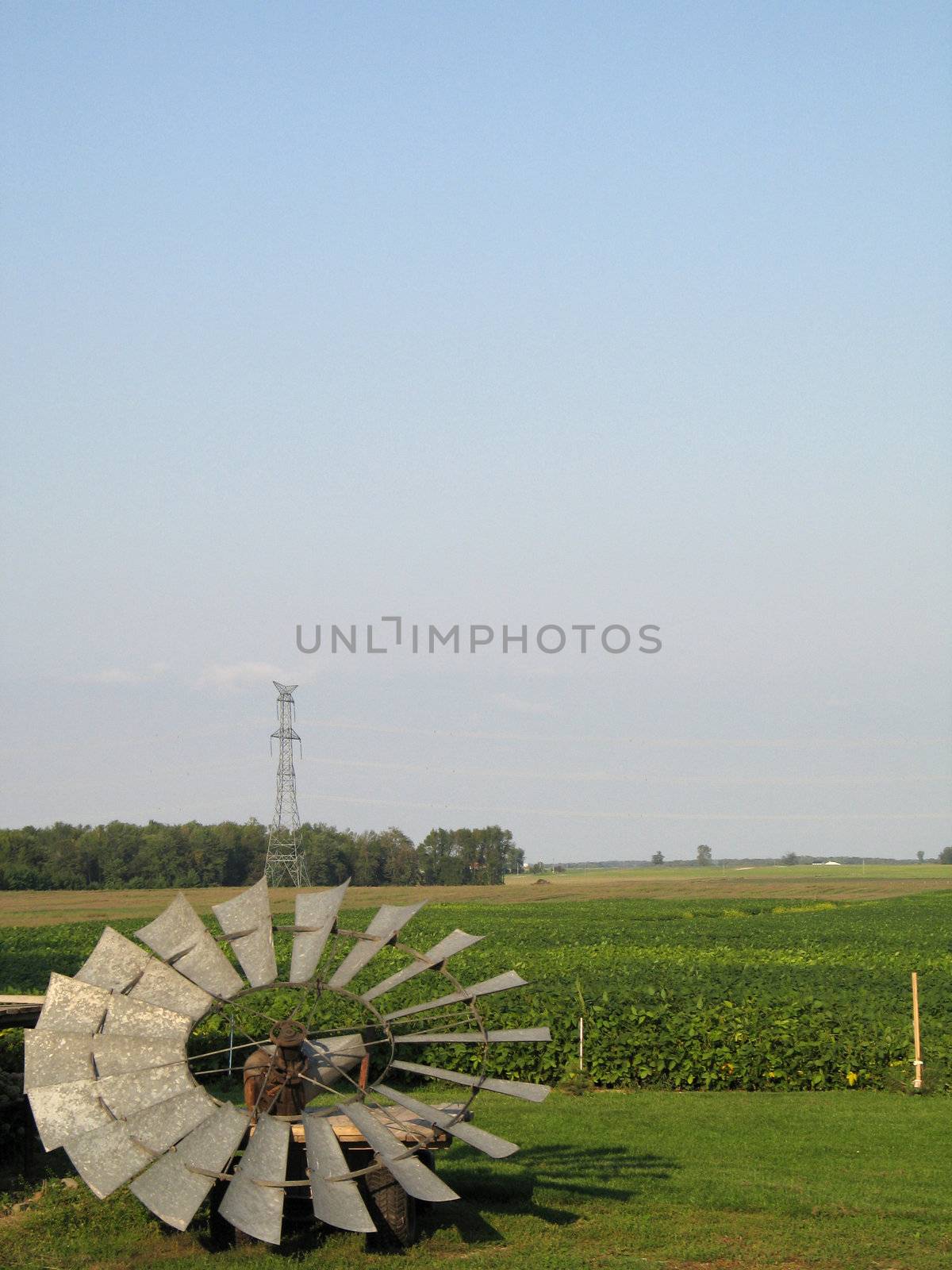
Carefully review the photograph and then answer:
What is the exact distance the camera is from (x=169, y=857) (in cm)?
11356

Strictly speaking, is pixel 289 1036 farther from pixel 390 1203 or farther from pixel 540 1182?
pixel 540 1182

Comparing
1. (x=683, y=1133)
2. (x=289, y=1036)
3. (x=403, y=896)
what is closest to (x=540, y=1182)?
(x=683, y=1133)

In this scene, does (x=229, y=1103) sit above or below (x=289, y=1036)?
below

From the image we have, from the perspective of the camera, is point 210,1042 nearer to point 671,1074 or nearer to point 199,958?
point 671,1074

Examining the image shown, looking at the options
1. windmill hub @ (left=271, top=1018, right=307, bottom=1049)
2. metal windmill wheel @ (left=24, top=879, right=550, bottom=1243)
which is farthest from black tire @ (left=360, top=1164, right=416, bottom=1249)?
windmill hub @ (left=271, top=1018, right=307, bottom=1049)

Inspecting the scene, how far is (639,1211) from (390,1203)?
7.98 ft

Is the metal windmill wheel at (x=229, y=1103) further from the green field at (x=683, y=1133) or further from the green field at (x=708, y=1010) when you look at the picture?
the green field at (x=708, y=1010)

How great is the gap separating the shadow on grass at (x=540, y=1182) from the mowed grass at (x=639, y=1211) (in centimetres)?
2

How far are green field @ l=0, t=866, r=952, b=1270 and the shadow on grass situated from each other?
1.3 inches

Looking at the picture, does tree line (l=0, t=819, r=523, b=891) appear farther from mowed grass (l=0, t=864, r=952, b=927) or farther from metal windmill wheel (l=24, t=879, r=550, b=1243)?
metal windmill wheel (l=24, t=879, r=550, b=1243)

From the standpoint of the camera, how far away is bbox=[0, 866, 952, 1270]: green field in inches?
390

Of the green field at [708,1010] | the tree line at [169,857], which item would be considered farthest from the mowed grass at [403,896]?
the green field at [708,1010]

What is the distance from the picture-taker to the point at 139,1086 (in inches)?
357

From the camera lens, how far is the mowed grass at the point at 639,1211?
9.65 meters
